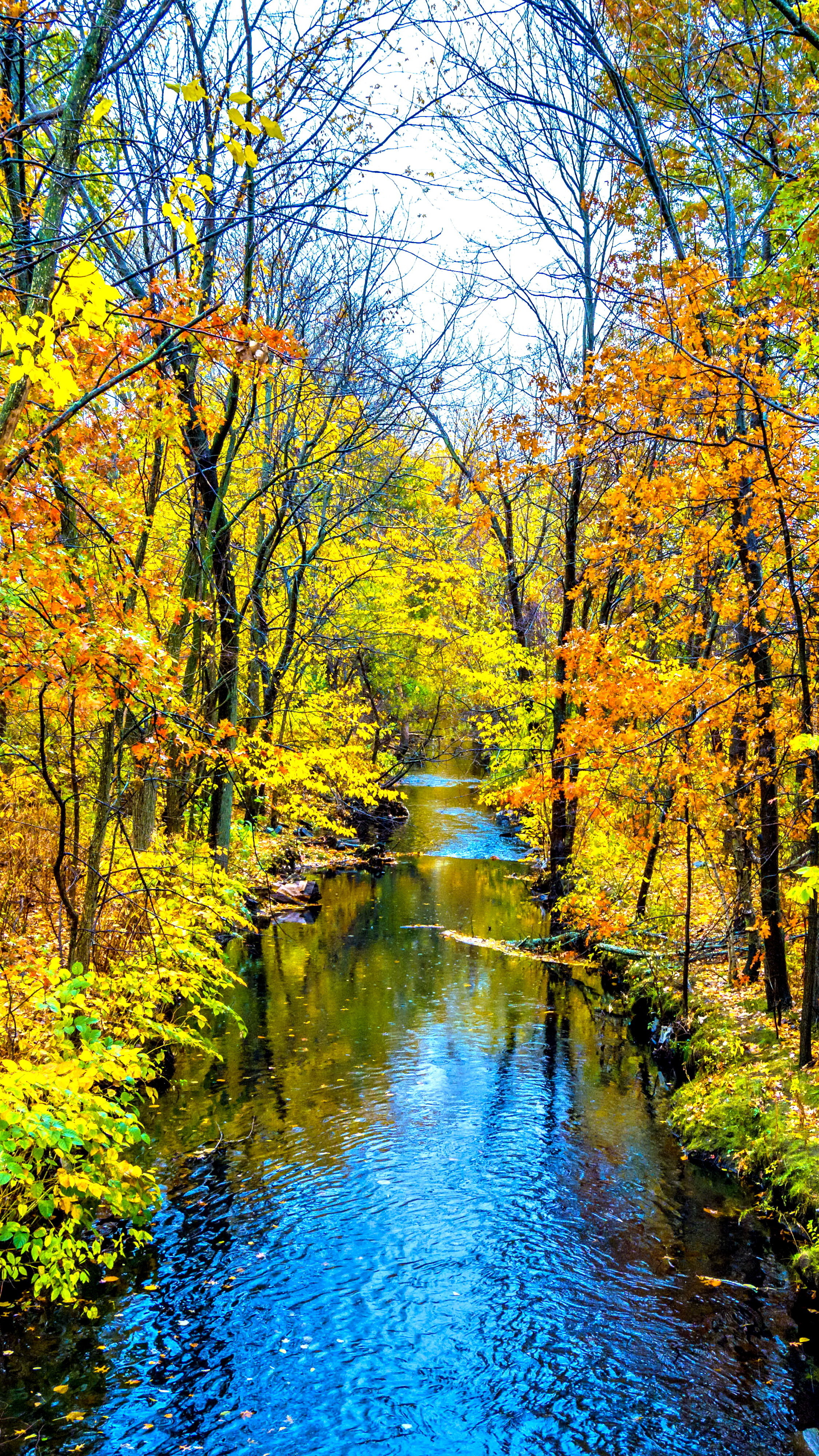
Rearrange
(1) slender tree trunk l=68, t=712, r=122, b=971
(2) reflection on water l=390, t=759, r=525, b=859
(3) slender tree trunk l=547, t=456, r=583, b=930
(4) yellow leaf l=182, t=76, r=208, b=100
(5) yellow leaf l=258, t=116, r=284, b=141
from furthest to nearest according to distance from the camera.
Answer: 1. (2) reflection on water l=390, t=759, r=525, b=859
2. (3) slender tree trunk l=547, t=456, r=583, b=930
3. (1) slender tree trunk l=68, t=712, r=122, b=971
4. (4) yellow leaf l=182, t=76, r=208, b=100
5. (5) yellow leaf l=258, t=116, r=284, b=141

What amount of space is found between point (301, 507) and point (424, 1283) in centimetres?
1213

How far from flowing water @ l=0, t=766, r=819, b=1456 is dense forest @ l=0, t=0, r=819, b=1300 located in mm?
Answer: 605

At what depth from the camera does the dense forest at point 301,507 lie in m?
4.87

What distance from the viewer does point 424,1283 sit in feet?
18.6

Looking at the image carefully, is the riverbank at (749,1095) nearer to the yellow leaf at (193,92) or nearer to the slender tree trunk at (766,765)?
the slender tree trunk at (766,765)

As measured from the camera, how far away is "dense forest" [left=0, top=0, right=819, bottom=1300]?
16.0 ft

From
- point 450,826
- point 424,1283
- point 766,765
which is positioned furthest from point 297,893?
point 424,1283

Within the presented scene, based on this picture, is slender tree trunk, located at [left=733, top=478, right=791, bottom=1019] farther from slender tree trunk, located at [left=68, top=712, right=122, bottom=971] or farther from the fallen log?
the fallen log

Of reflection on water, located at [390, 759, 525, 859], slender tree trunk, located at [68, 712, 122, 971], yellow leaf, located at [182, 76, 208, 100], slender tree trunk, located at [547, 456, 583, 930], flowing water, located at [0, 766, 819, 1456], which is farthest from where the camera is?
reflection on water, located at [390, 759, 525, 859]

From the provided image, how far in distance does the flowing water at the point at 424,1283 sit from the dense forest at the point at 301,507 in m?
0.60

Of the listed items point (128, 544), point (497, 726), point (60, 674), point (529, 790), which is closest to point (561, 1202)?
point (529, 790)

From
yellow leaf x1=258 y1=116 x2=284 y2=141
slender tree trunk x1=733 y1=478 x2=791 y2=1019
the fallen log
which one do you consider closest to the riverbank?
slender tree trunk x1=733 y1=478 x2=791 y2=1019

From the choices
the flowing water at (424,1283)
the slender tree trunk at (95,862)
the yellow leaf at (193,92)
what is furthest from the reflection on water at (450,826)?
the yellow leaf at (193,92)

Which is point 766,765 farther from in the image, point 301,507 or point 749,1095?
point 301,507
